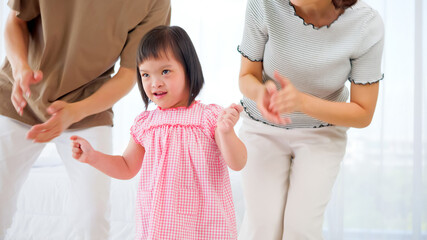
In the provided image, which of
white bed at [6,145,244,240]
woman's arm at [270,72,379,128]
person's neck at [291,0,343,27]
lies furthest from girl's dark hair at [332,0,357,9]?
white bed at [6,145,244,240]

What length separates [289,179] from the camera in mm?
1488

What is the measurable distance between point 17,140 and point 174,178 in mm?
559

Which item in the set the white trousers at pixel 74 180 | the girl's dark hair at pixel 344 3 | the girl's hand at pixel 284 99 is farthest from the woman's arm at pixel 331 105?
the white trousers at pixel 74 180

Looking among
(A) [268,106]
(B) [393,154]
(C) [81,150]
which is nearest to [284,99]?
(A) [268,106]

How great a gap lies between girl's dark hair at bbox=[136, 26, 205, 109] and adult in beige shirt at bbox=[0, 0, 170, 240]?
0.84 ft

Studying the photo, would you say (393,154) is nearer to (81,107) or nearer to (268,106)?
(268,106)

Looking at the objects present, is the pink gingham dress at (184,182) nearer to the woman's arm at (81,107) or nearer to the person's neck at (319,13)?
the woman's arm at (81,107)

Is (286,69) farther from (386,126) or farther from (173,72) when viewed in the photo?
(386,126)

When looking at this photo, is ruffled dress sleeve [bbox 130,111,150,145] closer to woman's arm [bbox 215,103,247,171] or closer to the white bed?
woman's arm [bbox 215,103,247,171]

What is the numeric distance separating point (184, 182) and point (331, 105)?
1.49 ft

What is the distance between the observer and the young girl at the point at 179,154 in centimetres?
119

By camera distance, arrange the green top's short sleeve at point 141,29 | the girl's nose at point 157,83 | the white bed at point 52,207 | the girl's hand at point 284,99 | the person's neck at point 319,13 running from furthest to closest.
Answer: the white bed at point 52,207 < the green top's short sleeve at point 141,29 < the person's neck at point 319,13 < the girl's nose at point 157,83 < the girl's hand at point 284,99

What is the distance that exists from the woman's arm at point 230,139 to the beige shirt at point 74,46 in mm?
505

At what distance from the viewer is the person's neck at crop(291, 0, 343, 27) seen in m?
1.35
